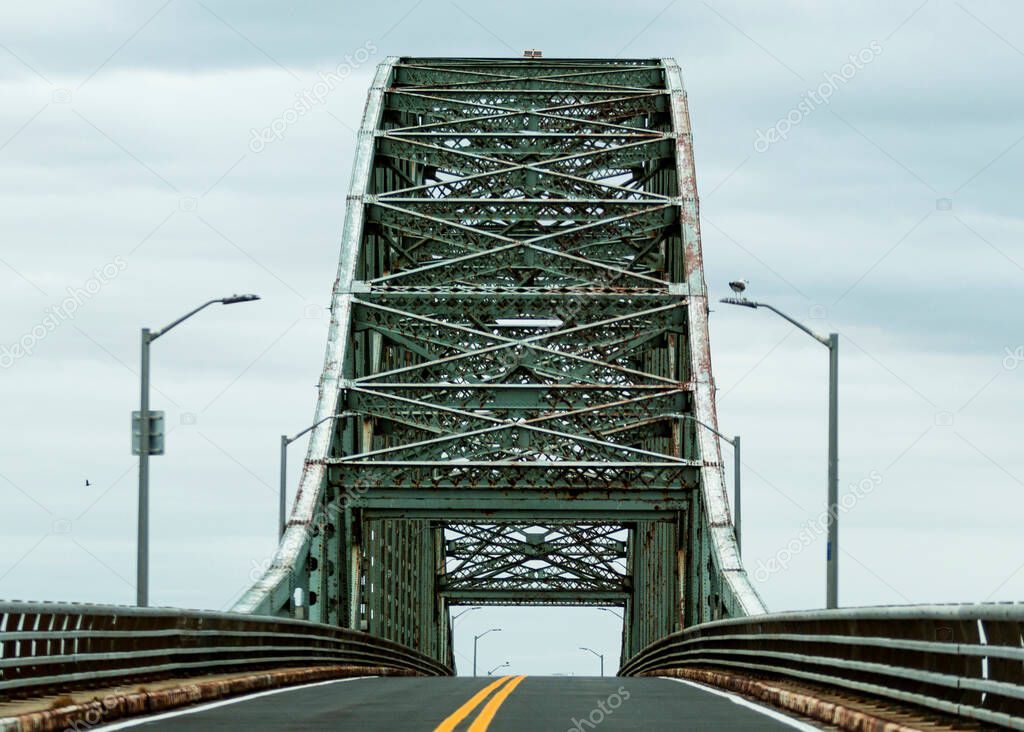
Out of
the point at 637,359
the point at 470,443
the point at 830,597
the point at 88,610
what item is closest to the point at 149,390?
the point at 88,610

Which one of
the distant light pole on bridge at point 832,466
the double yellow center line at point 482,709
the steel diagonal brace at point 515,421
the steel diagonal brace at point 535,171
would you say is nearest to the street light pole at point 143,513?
the double yellow center line at point 482,709

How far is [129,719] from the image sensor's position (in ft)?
52.7

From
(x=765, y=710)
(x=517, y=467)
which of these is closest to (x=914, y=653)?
(x=765, y=710)

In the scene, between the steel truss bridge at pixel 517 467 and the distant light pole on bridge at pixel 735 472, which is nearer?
the steel truss bridge at pixel 517 467

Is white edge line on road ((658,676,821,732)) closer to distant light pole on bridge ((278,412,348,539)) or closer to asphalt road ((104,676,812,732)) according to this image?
asphalt road ((104,676,812,732))

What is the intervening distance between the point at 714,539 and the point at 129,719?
2023 centimetres

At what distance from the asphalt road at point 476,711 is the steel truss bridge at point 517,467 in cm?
16

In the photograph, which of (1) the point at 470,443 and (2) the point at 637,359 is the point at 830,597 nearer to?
(1) the point at 470,443

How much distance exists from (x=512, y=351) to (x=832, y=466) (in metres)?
17.9

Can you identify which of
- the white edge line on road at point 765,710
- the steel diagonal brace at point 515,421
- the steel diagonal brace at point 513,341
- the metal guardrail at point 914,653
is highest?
the steel diagonal brace at point 513,341

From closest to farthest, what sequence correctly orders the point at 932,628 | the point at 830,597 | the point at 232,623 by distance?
the point at 932,628 < the point at 232,623 < the point at 830,597

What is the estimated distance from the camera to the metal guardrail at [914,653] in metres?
11.7

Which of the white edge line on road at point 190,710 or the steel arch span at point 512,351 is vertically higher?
the steel arch span at point 512,351

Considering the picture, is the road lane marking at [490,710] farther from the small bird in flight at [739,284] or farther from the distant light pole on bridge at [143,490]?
the small bird in flight at [739,284]
